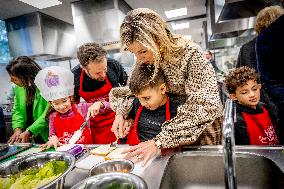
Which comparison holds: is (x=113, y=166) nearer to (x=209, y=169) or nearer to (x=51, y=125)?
(x=209, y=169)

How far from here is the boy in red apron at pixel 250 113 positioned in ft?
5.68

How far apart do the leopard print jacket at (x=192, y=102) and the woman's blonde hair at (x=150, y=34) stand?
0.07 m

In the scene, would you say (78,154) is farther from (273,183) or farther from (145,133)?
(273,183)

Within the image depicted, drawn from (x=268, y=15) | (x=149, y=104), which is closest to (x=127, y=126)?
(x=149, y=104)

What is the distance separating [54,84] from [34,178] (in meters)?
0.91

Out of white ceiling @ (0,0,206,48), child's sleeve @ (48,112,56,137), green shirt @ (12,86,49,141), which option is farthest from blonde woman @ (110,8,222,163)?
white ceiling @ (0,0,206,48)

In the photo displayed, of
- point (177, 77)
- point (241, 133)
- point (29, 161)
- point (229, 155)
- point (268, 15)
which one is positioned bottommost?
point (241, 133)

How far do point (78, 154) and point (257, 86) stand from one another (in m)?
1.51

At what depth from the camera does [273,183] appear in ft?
3.36

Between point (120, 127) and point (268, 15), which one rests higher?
point (268, 15)

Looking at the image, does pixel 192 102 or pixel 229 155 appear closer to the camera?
pixel 229 155

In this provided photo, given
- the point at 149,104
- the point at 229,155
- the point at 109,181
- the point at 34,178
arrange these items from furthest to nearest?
the point at 149,104 < the point at 34,178 < the point at 109,181 < the point at 229,155

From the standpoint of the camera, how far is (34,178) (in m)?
0.99

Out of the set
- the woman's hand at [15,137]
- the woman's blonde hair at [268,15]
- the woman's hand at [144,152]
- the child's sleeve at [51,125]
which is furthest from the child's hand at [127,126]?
the woman's blonde hair at [268,15]
